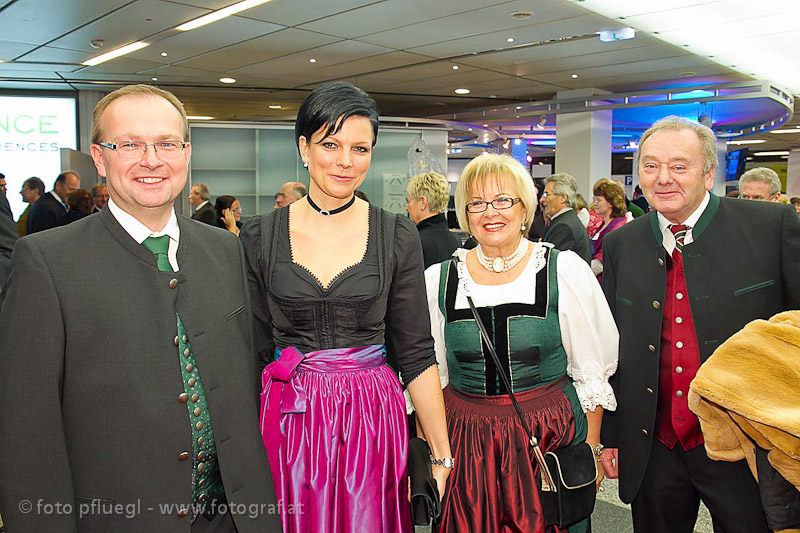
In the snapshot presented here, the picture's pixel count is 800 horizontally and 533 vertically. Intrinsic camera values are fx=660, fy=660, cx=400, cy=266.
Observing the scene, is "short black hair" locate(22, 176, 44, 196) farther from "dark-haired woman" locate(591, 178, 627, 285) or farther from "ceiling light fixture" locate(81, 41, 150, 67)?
"dark-haired woman" locate(591, 178, 627, 285)

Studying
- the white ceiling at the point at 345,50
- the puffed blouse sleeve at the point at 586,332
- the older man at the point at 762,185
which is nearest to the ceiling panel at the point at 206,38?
the white ceiling at the point at 345,50

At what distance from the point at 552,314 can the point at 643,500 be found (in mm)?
680

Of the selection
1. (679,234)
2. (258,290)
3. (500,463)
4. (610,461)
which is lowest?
(610,461)

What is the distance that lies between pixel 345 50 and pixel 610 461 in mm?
6927

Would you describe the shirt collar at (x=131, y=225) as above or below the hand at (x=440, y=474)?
above

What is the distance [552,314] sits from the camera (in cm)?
200

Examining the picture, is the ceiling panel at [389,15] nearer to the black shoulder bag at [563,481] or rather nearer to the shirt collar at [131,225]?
the black shoulder bag at [563,481]

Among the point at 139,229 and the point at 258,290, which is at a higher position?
the point at 139,229

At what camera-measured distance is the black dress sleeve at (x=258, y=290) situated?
1.80 m

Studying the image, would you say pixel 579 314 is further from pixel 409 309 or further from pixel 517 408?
pixel 409 309

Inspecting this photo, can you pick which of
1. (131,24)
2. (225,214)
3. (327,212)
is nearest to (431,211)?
(327,212)

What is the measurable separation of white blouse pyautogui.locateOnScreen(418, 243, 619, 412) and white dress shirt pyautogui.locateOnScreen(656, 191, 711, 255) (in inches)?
10.3

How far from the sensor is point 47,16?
6578 mm

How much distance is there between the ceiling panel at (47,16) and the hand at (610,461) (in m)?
5.83
